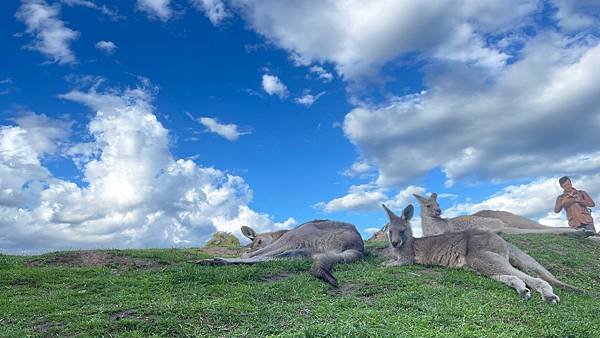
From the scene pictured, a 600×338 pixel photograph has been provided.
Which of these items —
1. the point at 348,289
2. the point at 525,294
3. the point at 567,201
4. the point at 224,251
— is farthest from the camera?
the point at 567,201

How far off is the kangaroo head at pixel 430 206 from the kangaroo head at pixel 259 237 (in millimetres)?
4448

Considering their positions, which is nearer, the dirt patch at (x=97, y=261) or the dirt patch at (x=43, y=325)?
the dirt patch at (x=43, y=325)

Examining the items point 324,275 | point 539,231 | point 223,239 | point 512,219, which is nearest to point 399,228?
A: point 324,275

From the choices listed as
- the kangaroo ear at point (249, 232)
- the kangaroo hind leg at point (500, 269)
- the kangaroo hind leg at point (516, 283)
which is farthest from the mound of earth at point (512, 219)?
the kangaroo hind leg at point (516, 283)

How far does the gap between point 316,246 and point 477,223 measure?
6.58 metres

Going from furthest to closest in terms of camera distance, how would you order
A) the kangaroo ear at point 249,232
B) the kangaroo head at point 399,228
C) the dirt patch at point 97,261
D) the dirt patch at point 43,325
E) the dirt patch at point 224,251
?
the kangaroo ear at point 249,232
the dirt patch at point 224,251
the kangaroo head at point 399,228
the dirt patch at point 97,261
the dirt patch at point 43,325

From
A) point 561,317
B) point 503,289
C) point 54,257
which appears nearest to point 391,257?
point 503,289

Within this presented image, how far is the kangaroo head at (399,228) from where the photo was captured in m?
11.9

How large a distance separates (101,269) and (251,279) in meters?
3.63

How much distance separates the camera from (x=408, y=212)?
12.9m

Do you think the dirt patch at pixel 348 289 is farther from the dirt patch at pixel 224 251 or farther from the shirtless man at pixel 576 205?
the shirtless man at pixel 576 205

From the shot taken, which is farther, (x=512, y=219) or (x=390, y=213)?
(x=512, y=219)

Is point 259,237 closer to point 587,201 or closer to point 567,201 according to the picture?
point 567,201

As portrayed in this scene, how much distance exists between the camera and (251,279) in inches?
381
